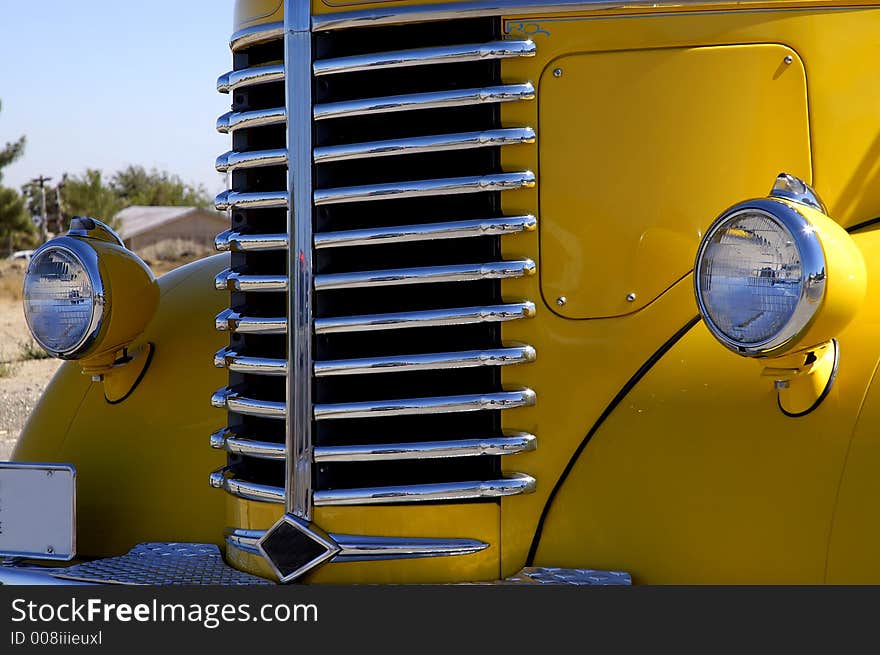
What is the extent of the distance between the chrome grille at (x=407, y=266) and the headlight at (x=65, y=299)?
52 cm

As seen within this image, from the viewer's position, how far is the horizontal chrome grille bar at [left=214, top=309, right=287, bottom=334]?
87.0 inches

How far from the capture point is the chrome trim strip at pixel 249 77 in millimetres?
2217

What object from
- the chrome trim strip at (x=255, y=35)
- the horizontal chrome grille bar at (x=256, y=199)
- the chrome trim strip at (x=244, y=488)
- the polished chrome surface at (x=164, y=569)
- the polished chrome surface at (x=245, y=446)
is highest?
the chrome trim strip at (x=255, y=35)

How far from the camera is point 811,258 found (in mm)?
1696

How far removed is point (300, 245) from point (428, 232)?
0.25 meters

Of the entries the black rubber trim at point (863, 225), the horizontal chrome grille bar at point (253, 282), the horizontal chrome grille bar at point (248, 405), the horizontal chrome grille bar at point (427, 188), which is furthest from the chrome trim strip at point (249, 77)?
the black rubber trim at point (863, 225)

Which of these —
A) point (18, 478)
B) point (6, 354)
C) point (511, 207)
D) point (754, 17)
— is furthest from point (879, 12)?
point (6, 354)

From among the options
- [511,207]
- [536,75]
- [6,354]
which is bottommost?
[6,354]

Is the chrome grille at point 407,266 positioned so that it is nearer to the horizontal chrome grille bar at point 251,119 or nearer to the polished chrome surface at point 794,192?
the horizontal chrome grille bar at point 251,119

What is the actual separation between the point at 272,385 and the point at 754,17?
1217mm

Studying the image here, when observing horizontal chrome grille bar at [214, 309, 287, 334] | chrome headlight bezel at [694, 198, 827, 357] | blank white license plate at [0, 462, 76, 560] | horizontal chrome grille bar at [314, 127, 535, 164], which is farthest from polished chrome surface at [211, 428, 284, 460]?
chrome headlight bezel at [694, 198, 827, 357]

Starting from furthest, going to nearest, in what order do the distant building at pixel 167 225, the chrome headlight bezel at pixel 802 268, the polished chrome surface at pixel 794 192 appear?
the distant building at pixel 167 225 → the polished chrome surface at pixel 794 192 → the chrome headlight bezel at pixel 802 268

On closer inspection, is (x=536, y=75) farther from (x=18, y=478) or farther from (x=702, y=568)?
(x=18, y=478)

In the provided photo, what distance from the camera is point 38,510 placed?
2.47 metres
